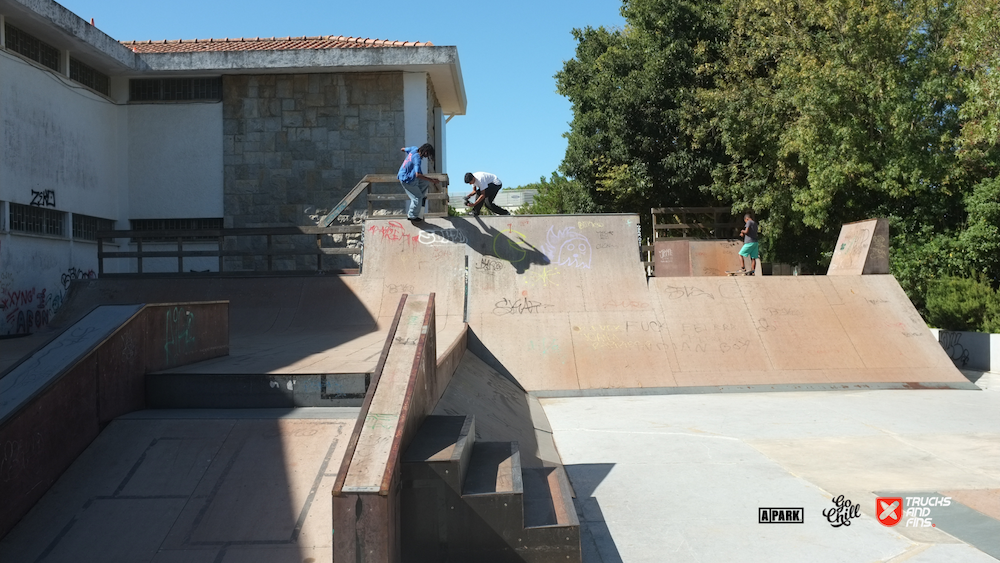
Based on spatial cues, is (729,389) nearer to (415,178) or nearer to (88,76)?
(415,178)

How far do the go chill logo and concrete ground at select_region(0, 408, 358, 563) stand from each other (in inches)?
134

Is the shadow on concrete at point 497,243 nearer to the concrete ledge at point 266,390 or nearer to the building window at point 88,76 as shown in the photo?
the concrete ledge at point 266,390

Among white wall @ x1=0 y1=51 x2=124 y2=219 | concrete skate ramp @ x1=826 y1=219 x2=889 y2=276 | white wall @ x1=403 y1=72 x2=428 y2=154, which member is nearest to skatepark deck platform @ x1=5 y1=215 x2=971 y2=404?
concrete skate ramp @ x1=826 y1=219 x2=889 y2=276

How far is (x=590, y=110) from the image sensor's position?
2230 centimetres

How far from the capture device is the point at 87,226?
16.4m

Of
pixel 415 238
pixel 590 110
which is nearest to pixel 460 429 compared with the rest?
pixel 415 238

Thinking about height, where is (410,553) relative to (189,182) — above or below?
below

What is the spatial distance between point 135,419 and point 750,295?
905 cm

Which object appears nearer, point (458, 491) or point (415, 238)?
point (458, 491)

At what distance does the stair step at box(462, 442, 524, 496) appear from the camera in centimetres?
391

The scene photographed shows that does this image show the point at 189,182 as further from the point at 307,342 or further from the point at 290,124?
the point at 307,342

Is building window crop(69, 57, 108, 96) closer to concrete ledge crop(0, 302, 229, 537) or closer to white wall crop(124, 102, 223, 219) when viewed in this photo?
white wall crop(124, 102, 223, 219)

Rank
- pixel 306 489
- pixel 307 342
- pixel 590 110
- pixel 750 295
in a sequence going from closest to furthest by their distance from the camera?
pixel 306 489
pixel 307 342
pixel 750 295
pixel 590 110

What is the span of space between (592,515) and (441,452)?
1383mm
